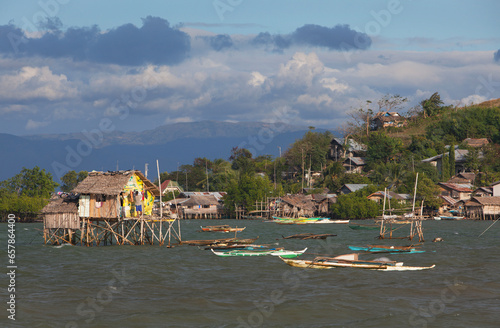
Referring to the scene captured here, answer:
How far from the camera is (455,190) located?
Answer: 99.6m

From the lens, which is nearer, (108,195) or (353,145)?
(108,195)

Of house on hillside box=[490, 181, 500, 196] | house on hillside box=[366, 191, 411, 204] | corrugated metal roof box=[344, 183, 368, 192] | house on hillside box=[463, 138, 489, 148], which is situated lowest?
house on hillside box=[366, 191, 411, 204]

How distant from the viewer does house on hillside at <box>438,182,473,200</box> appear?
98875 millimetres

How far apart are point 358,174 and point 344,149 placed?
15.2 meters

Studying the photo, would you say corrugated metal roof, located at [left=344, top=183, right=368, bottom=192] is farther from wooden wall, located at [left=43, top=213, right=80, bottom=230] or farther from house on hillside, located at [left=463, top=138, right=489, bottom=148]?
wooden wall, located at [left=43, top=213, right=80, bottom=230]

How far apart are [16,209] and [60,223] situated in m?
63.0

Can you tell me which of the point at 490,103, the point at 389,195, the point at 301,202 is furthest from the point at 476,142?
the point at 490,103

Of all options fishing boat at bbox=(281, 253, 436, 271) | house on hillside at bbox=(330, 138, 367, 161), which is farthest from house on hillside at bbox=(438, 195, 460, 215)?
fishing boat at bbox=(281, 253, 436, 271)

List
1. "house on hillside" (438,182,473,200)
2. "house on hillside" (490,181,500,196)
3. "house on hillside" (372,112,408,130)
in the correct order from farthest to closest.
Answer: "house on hillside" (372,112,408,130) < "house on hillside" (438,182,473,200) < "house on hillside" (490,181,500,196)

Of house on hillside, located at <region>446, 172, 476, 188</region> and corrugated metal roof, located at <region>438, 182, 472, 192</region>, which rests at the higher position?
house on hillside, located at <region>446, 172, 476, 188</region>

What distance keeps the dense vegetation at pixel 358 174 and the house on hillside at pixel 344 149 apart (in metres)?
1.89

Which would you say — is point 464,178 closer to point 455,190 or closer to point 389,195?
point 455,190

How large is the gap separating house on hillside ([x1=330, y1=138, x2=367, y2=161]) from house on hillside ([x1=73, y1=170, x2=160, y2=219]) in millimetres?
88684

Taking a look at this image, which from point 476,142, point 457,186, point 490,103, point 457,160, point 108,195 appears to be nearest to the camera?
point 108,195
